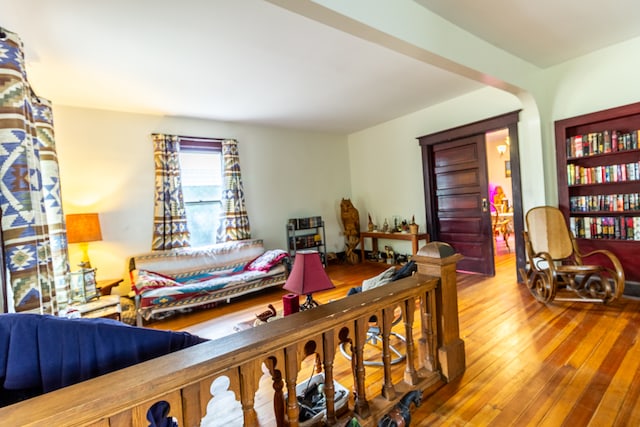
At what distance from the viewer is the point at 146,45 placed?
2.38m

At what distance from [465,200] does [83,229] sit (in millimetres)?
4864

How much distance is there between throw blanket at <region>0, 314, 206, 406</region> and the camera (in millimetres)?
794

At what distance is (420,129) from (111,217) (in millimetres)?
4651

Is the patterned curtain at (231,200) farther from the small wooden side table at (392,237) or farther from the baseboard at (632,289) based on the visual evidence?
the baseboard at (632,289)

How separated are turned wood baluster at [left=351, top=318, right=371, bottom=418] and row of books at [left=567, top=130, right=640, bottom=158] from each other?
349 cm

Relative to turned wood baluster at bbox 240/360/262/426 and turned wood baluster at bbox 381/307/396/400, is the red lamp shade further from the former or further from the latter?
turned wood baluster at bbox 240/360/262/426

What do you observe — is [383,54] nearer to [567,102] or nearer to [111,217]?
[567,102]

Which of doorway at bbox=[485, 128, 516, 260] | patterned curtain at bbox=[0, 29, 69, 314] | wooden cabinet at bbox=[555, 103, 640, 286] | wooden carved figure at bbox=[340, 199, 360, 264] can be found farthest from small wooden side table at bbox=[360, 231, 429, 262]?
patterned curtain at bbox=[0, 29, 69, 314]

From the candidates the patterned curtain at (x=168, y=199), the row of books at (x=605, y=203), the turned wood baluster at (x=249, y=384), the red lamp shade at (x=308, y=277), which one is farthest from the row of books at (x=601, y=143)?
the patterned curtain at (x=168, y=199)

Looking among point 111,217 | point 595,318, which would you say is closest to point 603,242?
point 595,318

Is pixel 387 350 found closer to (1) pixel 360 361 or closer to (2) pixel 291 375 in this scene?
(1) pixel 360 361

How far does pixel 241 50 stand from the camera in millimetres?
2545

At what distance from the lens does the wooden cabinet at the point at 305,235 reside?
5.14 m

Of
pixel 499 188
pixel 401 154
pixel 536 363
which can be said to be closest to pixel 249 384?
pixel 536 363
